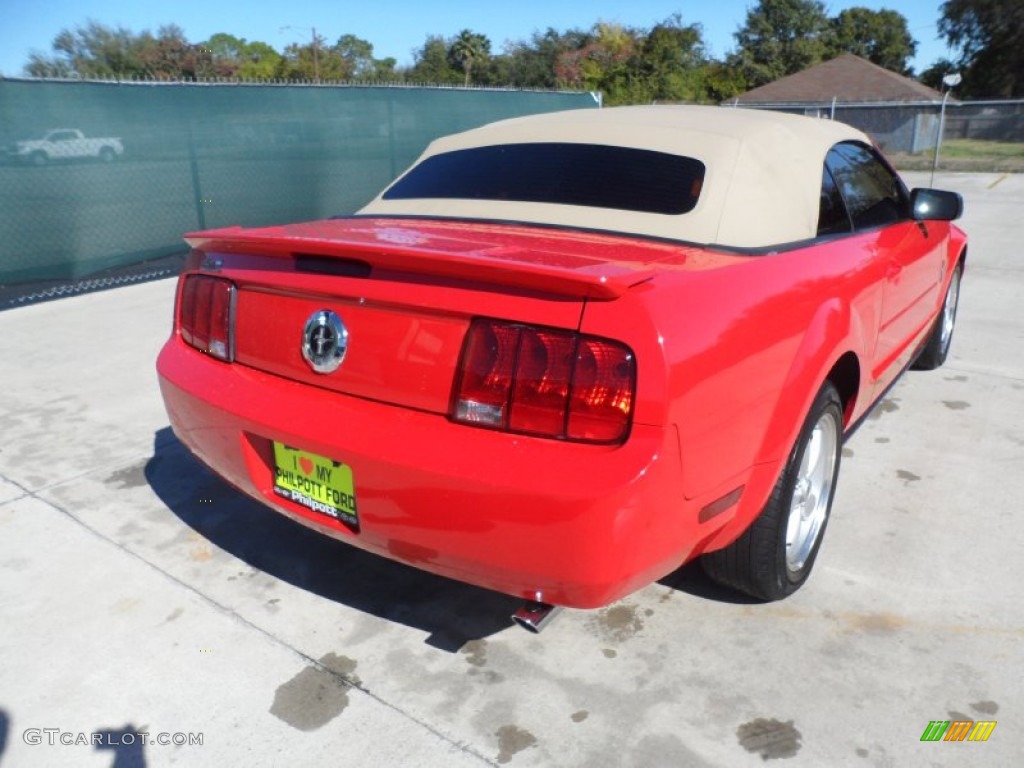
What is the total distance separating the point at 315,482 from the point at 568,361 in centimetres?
83

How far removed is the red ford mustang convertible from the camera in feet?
6.17

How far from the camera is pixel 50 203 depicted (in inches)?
288

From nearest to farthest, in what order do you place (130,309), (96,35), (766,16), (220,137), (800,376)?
(800,376)
(130,309)
(220,137)
(96,35)
(766,16)

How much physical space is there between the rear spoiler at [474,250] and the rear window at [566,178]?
31 centimetres

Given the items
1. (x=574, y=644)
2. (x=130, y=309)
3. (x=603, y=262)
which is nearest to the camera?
(x=603, y=262)

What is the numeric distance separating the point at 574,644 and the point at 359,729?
2.28 ft

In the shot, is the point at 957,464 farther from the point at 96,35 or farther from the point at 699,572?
the point at 96,35

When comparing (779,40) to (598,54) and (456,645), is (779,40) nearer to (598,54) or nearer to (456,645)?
(598,54)

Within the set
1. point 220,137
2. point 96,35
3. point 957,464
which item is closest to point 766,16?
point 96,35

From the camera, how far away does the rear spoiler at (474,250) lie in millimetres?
1895

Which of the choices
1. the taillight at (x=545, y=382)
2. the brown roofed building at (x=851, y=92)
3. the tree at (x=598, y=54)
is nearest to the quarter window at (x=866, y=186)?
the taillight at (x=545, y=382)

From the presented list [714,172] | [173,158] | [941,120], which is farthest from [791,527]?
[941,120]

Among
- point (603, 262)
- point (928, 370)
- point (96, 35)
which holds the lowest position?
point (928, 370)

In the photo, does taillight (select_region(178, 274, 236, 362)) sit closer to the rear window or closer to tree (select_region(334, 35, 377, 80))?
the rear window
